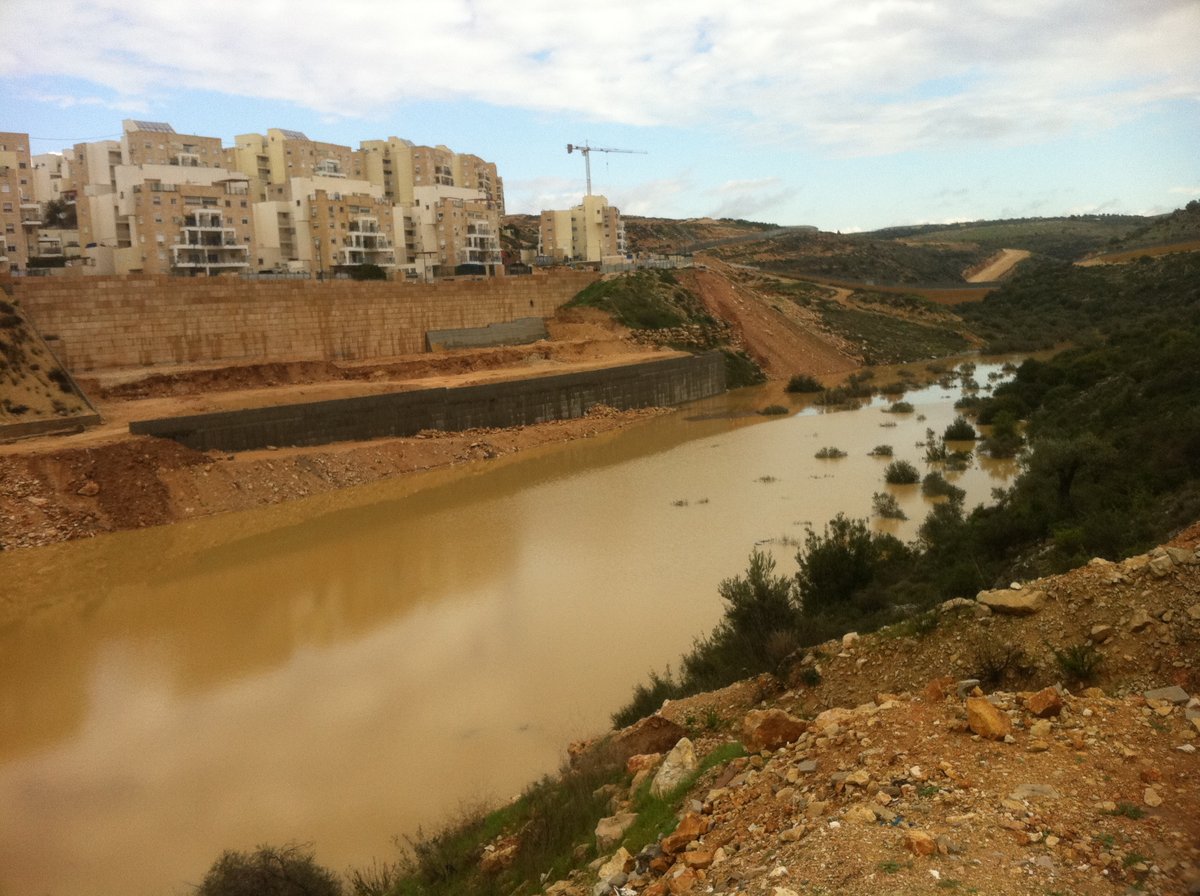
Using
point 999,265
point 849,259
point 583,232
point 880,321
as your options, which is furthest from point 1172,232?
point 583,232

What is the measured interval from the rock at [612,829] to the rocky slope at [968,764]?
0.01 m

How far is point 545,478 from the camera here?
83.3 feet

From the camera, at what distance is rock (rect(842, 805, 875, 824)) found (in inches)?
175

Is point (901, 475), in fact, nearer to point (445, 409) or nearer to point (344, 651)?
point (344, 651)

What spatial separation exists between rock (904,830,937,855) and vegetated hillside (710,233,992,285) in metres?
77.1

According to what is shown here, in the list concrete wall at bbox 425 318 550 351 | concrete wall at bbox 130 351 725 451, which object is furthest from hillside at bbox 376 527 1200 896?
concrete wall at bbox 425 318 550 351

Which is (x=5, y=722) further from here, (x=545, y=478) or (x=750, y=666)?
(x=545, y=478)

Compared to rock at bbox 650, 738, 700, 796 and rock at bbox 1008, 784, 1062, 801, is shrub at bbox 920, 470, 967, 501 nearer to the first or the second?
rock at bbox 650, 738, 700, 796

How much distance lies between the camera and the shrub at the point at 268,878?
641 centimetres

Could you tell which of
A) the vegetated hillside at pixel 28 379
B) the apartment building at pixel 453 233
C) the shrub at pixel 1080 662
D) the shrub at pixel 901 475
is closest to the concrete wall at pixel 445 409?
the vegetated hillside at pixel 28 379

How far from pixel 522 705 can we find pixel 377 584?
643 cm

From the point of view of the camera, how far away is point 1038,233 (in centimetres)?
14338

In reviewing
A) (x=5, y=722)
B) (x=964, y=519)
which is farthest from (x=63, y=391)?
(x=964, y=519)

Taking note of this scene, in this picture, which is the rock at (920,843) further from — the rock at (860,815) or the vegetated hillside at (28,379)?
the vegetated hillside at (28,379)
